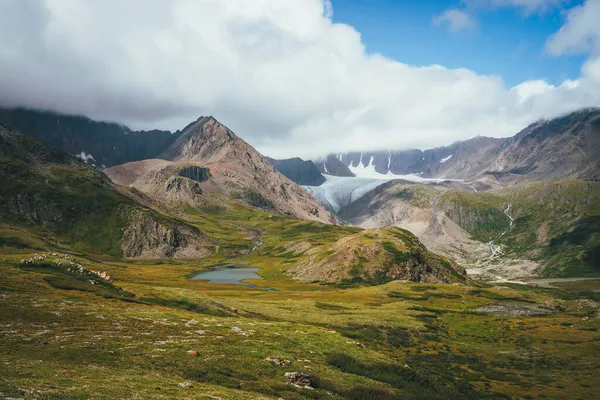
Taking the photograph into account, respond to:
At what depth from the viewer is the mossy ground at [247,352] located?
33625 mm

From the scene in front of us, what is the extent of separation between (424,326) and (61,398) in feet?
333

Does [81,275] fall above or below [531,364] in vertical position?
above

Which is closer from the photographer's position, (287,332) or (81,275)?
(287,332)

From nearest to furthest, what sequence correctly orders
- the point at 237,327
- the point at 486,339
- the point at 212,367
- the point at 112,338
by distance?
the point at 212,367 → the point at 112,338 → the point at 237,327 → the point at 486,339

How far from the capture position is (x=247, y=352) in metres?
48.7

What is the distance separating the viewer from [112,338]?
44625 millimetres

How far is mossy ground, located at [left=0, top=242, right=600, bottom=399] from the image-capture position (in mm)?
33625

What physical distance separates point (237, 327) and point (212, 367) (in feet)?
69.3

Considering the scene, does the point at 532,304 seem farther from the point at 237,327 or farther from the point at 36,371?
the point at 36,371

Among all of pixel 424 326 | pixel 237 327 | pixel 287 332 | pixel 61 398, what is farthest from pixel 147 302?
pixel 424 326

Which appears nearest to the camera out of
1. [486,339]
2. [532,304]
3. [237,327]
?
[237,327]

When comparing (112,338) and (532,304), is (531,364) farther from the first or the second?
(532,304)

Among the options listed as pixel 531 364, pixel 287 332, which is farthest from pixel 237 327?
pixel 531 364

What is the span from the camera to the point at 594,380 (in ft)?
237
